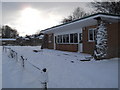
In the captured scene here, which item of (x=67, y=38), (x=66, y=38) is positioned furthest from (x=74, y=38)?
(x=66, y=38)

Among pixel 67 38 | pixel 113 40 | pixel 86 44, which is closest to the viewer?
pixel 113 40

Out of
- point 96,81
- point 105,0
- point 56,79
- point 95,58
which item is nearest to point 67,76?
point 56,79

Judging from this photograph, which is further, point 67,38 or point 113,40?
point 67,38

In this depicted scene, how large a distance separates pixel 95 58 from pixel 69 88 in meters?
5.84

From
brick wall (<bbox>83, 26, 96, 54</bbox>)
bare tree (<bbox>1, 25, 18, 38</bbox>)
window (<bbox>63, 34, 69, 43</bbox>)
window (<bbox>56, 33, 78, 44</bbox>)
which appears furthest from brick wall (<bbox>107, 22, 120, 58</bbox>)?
bare tree (<bbox>1, 25, 18, 38</bbox>)

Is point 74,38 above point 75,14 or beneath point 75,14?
beneath

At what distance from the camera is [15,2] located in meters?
15.0

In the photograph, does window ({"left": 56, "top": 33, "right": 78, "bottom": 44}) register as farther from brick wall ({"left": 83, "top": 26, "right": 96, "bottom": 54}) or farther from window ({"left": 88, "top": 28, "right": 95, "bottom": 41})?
window ({"left": 88, "top": 28, "right": 95, "bottom": 41})

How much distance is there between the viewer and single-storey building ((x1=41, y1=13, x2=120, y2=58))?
11.4 metres

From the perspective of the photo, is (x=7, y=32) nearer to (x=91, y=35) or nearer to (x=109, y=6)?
(x=109, y=6)

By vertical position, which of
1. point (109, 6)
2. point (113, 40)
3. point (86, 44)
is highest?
point (109, 6)

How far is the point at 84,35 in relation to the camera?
15.1m

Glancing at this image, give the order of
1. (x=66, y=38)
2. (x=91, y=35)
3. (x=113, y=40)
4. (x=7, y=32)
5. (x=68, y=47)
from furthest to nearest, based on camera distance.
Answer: (x=7, y=32) < (x=66, y=38) < (x=68, y=47) < (x=91, y=35) < (x=113, y=40)

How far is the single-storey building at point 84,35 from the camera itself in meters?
11.4
